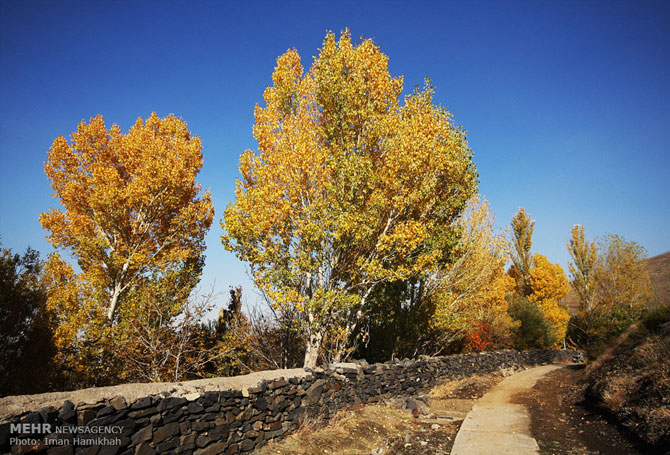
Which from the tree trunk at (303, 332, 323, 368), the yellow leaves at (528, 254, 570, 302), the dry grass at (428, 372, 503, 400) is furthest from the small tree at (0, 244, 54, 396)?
the yellow leaves at (528, 254, 570, 302)

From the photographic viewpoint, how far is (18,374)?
898 centimetres

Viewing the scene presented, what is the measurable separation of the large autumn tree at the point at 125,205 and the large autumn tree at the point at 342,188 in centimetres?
699

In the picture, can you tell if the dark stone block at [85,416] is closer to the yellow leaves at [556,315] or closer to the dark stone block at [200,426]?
the dark stone block at [200,426]

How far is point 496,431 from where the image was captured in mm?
7617

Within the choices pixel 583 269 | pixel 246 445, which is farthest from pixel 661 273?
pixel 246 445

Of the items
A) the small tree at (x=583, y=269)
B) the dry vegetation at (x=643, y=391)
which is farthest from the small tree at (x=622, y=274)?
the dry vegetation at (x=643, y=391)

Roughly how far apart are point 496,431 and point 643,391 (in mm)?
3499

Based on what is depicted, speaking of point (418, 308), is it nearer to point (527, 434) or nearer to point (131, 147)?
point (527, 434)

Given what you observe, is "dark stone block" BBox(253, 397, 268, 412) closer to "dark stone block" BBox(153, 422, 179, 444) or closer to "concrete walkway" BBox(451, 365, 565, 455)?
"dark stone block" BBox(153, 422, 179, 444)

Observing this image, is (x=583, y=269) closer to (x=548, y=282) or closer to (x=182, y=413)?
(x=548, y=282)

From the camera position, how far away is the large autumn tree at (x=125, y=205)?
14125mm

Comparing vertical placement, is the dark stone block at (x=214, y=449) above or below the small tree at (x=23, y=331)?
below

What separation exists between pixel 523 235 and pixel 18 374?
4524cm

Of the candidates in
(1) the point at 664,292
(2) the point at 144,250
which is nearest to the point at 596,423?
(2) the point at 144,250
